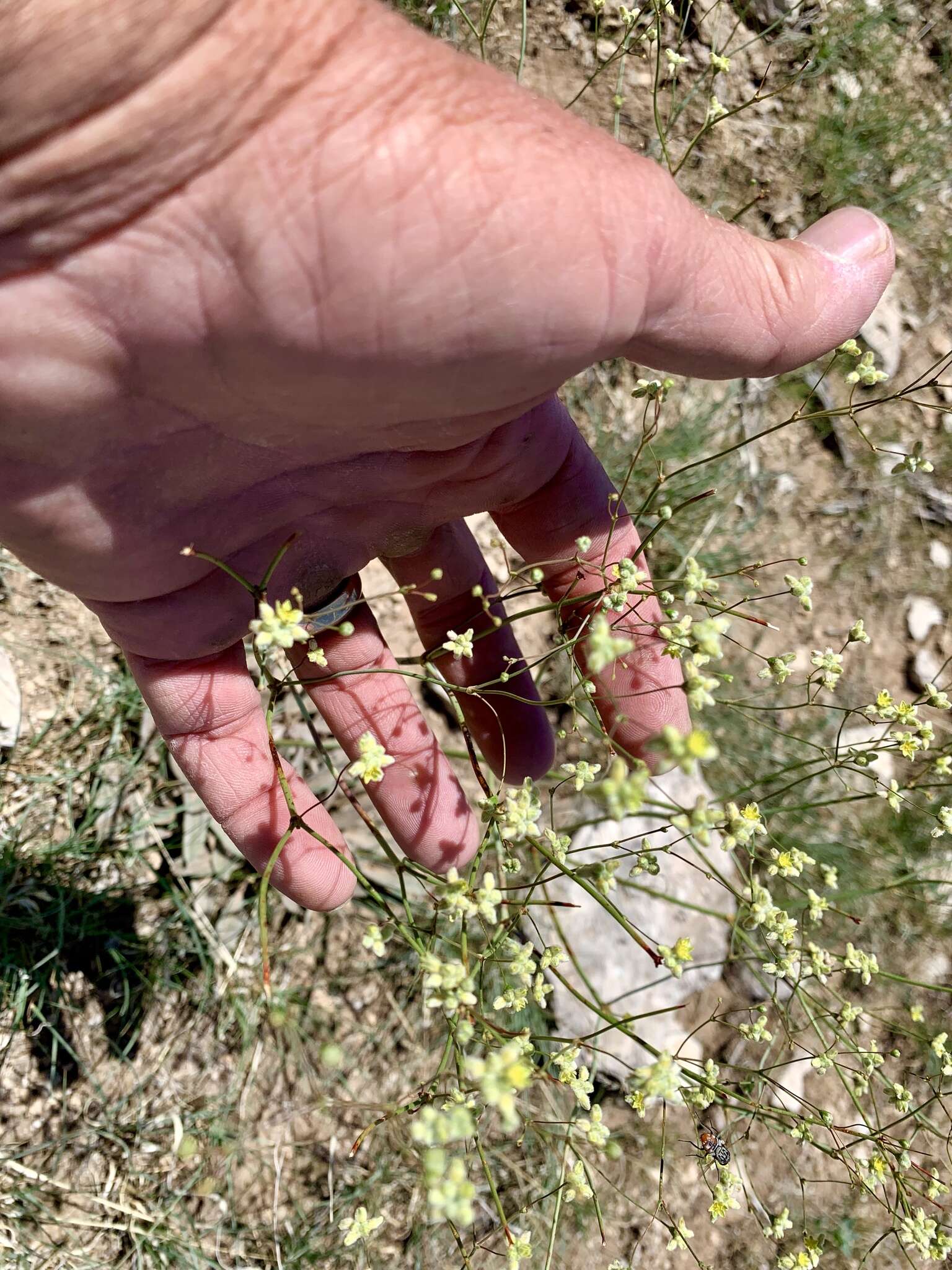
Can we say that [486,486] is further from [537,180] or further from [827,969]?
[827,969]

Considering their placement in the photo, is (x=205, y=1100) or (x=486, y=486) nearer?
(x=486, y=486)

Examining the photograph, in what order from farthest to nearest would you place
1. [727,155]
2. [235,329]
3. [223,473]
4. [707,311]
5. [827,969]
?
1. [727,155]
2. [223,473]
3. [827,969]
4. [707,311]
5. [235,329]

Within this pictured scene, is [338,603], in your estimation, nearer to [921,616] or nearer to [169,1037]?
[169,1037]

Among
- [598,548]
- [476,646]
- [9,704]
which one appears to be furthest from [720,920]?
[9,704]

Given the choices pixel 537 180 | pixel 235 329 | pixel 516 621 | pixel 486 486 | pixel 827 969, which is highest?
pixel 537 180

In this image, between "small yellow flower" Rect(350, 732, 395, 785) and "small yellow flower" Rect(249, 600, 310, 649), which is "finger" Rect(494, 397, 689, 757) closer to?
"small yellow flower" Rect(350, 732, 395, 785)

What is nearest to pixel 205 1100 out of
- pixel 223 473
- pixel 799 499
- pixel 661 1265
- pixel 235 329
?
pixel 661 1265

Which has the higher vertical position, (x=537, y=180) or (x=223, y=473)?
(x=537, y=180)

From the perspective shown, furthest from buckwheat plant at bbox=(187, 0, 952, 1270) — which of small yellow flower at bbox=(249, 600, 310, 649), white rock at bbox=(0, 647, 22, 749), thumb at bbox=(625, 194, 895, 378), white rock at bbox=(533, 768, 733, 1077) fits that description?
white rock at bbox=(0, 647, 22, 749)
